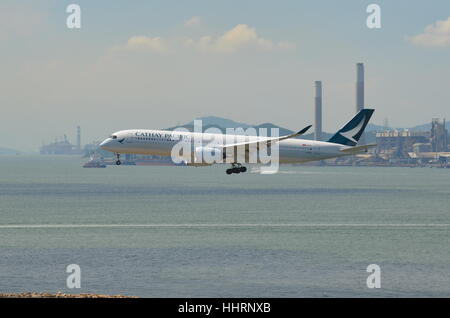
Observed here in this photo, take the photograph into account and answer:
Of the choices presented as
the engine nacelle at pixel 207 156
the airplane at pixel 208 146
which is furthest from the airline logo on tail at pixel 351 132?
the engine nacelle at pixel 207 156

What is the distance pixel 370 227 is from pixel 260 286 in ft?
279

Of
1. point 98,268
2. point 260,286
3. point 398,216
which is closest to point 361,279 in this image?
point 260,286

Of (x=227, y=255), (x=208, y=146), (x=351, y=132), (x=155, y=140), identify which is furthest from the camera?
(x=351, y=132)

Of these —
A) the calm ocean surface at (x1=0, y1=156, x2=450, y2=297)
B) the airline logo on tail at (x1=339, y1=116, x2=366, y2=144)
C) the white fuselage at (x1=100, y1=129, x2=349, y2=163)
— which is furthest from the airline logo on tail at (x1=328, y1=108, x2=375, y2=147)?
the white fuselage at (x1=100, y1=129, x2=349, y2=163)

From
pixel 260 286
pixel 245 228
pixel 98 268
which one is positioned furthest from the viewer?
pixel 245 228

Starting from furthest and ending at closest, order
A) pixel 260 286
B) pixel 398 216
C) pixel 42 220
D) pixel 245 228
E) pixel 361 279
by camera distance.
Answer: pixel 398 216
pixel 42 220
pixel 245 228
pixel 361 279
pixel 260 286

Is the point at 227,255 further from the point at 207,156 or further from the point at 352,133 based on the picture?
the point at 352,133

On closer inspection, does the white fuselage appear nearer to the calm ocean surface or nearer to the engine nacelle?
the engine nacelle

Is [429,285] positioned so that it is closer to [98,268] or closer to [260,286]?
[260,286]

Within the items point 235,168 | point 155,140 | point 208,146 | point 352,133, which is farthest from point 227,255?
point 352,133

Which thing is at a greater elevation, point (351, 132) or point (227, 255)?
point (351, 132)

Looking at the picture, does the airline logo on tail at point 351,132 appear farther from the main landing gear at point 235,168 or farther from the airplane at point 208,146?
the main landing gear at point 235,168

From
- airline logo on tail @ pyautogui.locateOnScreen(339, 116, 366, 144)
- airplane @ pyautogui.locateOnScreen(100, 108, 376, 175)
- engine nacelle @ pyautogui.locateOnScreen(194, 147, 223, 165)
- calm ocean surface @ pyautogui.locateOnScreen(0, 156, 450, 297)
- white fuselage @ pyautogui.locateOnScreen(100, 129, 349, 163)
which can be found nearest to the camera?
calm ocean surface @ pyautogui.locateOnScreen(0, 156, 450, 297)

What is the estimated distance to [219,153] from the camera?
116000mm
